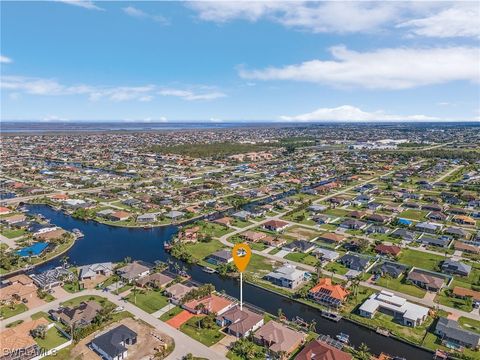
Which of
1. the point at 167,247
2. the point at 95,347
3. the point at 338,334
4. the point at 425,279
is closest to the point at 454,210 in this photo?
the point at 425,279

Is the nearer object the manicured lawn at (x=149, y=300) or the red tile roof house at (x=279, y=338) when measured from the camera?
the red tile roof house at (x=279, y=338)

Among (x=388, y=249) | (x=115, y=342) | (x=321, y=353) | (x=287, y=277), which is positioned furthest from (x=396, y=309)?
(x=115, y=342)

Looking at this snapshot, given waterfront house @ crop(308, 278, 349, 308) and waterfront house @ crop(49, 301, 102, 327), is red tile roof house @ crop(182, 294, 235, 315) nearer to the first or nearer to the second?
waterfront house @ crop(49, 301, 102, 327)

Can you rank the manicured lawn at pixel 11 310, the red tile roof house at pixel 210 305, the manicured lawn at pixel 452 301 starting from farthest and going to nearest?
the manicured lawn at pixel 452 301 < the red tile roof house at pixel 210 305 < the manicured lawn at pixel 11 310

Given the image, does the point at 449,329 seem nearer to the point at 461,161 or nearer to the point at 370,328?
the point at 370,328

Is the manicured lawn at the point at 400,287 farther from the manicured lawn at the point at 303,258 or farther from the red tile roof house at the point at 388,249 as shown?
the manicured lawn at the point at 303,258

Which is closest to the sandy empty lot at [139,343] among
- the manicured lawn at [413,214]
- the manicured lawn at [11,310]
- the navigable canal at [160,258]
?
the manicured lawn at [11,310]

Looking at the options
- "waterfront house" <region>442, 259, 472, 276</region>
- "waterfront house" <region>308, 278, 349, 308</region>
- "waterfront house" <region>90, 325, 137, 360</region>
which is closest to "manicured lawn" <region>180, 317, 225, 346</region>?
"waterfront house" <region>90, 325, 137, 360</region>
